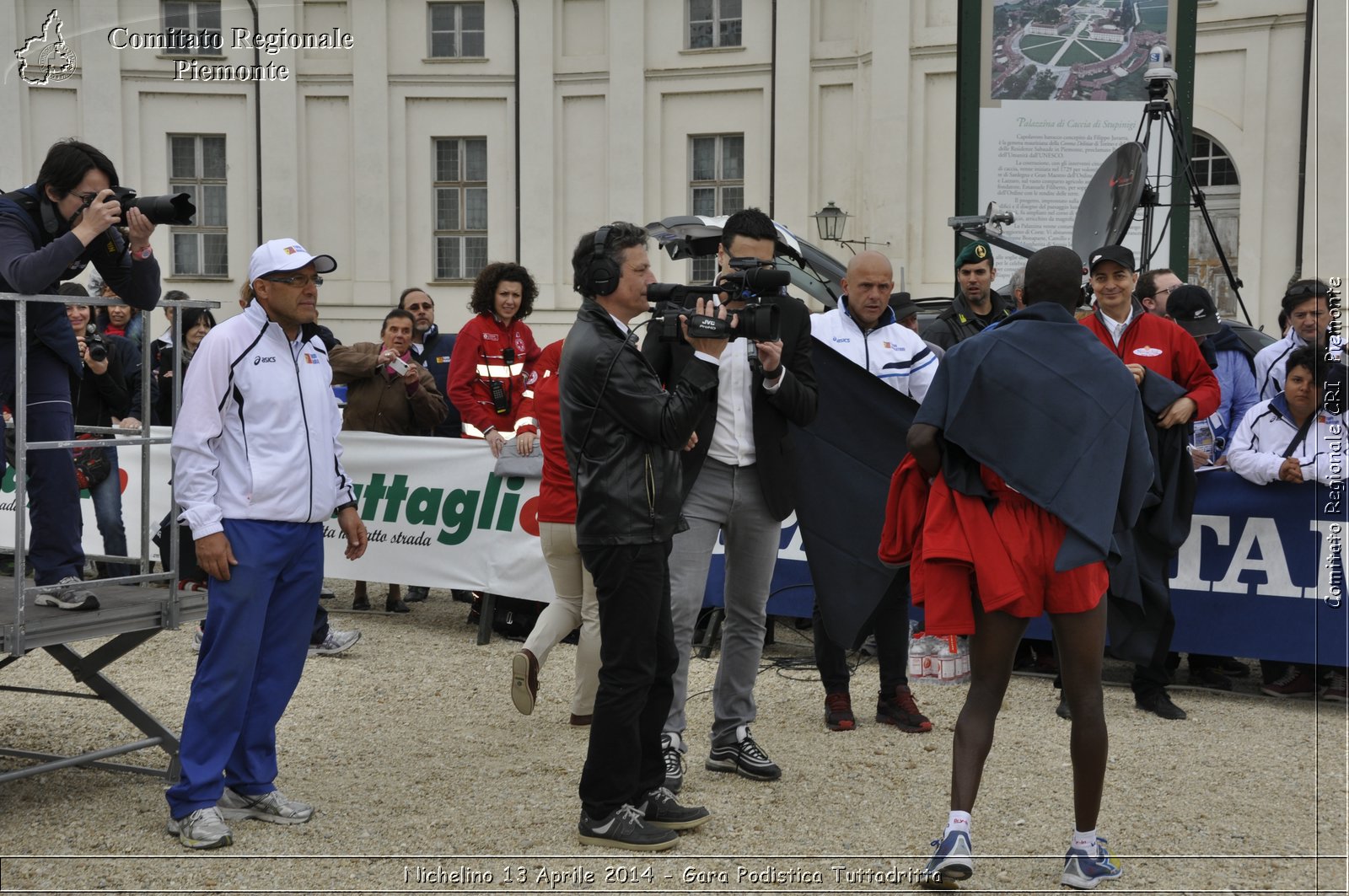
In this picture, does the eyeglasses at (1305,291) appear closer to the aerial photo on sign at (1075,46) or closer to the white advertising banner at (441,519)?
the white advertising banner at (441,519)

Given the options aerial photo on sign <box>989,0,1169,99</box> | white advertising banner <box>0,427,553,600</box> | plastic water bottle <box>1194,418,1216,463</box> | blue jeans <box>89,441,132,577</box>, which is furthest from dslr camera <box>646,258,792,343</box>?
aerial photo on sign <box>989,0,1169,99</box>

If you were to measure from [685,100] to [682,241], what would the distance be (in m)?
20.5

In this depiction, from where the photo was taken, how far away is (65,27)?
2672 centimetres

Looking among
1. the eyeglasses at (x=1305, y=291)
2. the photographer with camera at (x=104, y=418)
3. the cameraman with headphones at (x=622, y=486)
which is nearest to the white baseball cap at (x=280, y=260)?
the cameraman with headphones at (x=622, y=486)

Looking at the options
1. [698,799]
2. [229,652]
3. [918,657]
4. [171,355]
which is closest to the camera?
[229,652]

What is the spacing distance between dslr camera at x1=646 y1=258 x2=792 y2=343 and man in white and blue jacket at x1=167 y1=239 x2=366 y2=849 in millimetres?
1188

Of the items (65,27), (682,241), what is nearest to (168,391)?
(682,241)

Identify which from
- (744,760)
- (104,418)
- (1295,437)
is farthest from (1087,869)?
(104,418)

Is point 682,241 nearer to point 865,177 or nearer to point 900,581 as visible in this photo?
point 900,581

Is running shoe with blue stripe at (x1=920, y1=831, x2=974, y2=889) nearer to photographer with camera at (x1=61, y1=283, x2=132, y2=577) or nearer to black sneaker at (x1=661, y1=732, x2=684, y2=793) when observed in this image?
black sneaker at (x1=661, y1=732, x2=684, y2=793)

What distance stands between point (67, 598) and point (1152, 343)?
15.4ft

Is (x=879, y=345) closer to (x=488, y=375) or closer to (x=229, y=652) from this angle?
(x=488, y=375)

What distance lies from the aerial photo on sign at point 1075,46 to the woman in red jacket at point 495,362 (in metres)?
6.10

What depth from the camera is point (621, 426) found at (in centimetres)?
419
